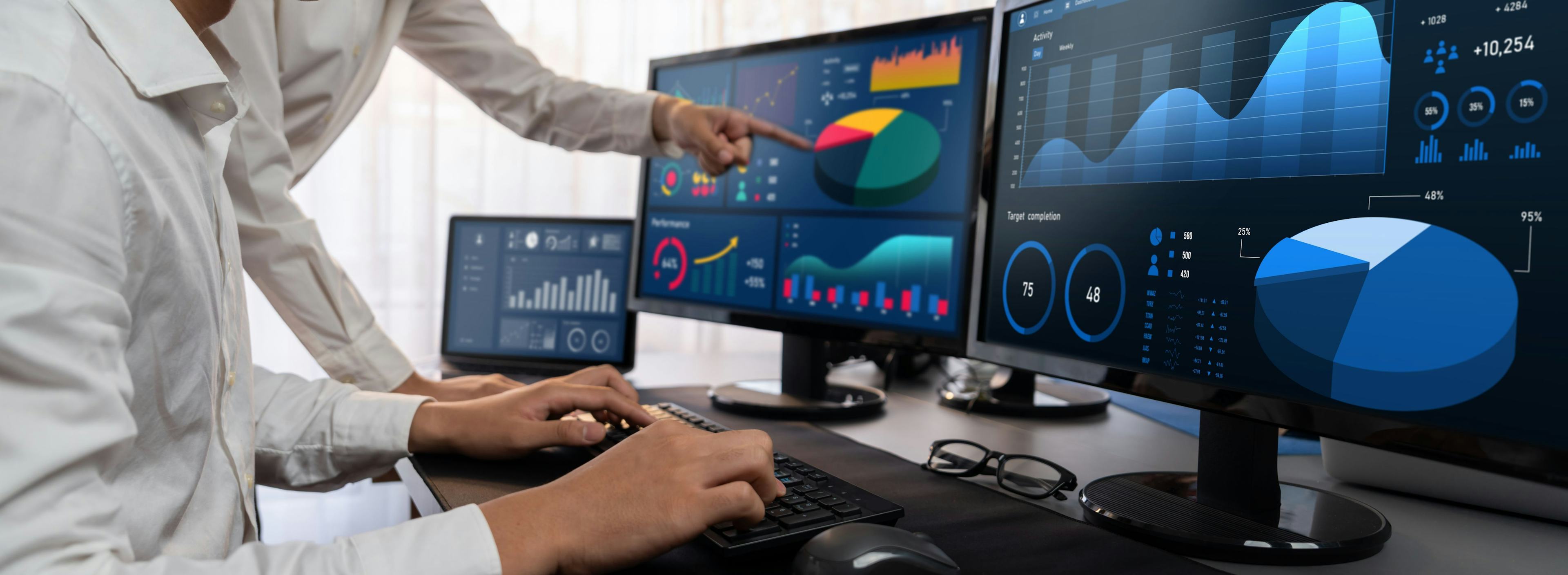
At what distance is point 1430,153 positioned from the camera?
1.82 feet

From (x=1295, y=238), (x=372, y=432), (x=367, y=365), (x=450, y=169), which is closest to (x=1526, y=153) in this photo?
(x=1295, y=238)

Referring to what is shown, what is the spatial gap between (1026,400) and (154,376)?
93 centimetres

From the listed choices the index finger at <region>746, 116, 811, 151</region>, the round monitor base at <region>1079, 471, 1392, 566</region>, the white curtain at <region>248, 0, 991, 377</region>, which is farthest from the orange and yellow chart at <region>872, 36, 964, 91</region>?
the white curtain at <region>248, 0, 991, 377</region>

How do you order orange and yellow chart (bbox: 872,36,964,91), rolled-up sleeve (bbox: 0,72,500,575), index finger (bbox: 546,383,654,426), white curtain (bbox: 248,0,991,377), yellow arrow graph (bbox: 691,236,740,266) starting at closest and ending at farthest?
rolled-up sleeve (bbox: 0,72,500,575)
index finger (bbox: 546,383,654,426)
orange and yellow chart (bbox: 872,36,964,91)
yellow arrow graph (bbox: 691,236,740,266)
white curtain (bbox: 248,0,991,377)

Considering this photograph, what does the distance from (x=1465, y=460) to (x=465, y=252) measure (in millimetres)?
1340

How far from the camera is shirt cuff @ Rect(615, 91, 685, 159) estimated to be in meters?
1.25

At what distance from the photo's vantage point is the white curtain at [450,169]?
7.23ft

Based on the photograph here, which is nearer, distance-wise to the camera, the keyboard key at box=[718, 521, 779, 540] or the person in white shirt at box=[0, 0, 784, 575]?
the person in white shirt at box=[0, 0, 784, 575]

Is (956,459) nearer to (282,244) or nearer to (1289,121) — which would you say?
(1289,121)

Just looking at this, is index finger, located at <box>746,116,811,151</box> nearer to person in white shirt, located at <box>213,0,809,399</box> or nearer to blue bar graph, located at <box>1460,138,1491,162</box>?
person in white shirt, located at <box>213,0,809,399</box>

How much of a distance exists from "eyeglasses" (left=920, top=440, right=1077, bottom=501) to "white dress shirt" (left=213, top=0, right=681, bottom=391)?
59 cm

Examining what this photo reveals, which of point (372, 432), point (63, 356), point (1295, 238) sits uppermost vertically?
point (1295, 238)

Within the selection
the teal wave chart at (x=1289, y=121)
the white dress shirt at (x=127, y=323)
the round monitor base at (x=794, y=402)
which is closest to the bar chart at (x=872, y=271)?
the round monitor base at (x=794, y=402)

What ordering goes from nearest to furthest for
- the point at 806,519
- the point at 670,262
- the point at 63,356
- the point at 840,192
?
the point at 63,356 → the point at 806,519 → the point at 840,192 → the point at 670,262
